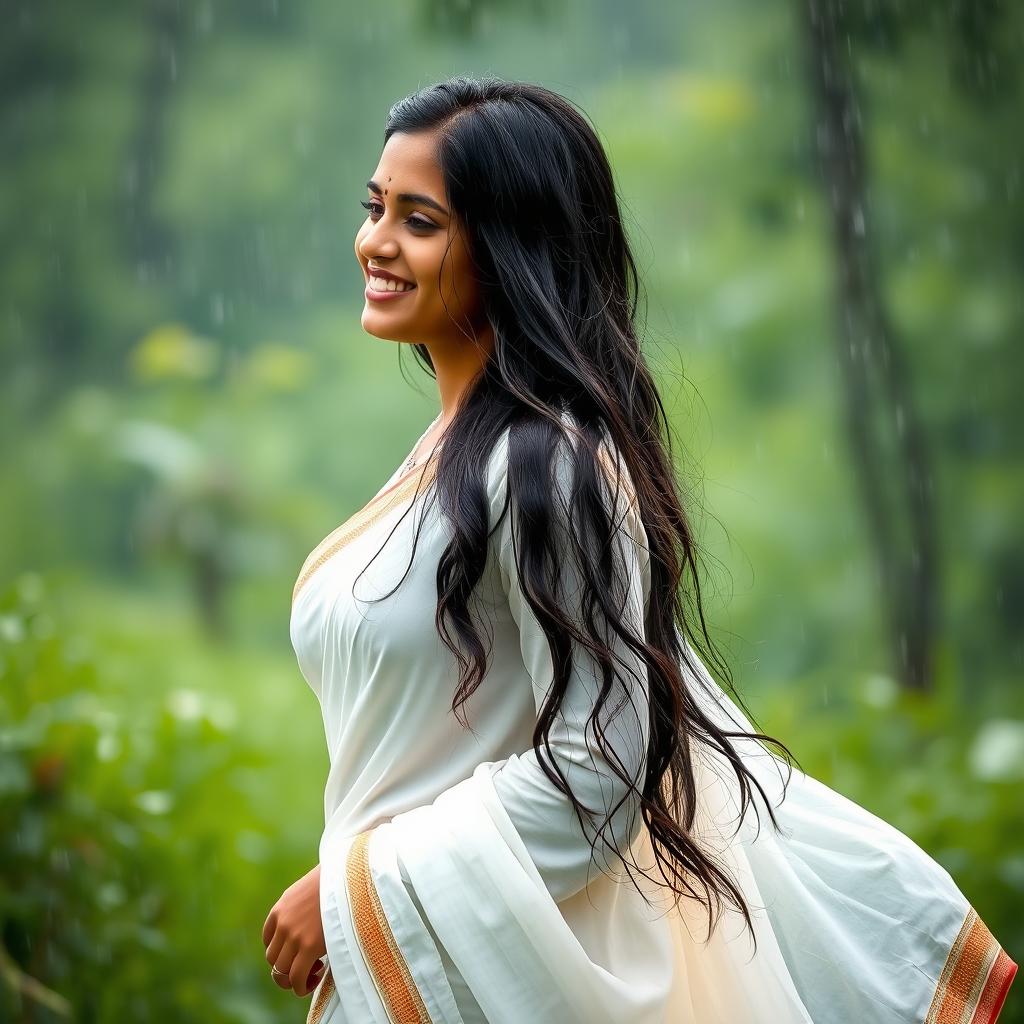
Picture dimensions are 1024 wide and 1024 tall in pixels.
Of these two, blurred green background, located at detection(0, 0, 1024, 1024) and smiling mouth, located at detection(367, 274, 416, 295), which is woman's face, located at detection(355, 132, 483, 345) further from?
blurred green background, located at detection(0, 0, 1024, 1024)

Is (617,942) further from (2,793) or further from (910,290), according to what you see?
(910,290)

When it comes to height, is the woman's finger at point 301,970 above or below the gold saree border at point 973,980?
above

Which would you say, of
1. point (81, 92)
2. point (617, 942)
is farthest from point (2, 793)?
point (81, 92)

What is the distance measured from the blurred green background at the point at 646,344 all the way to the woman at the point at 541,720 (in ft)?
5.62

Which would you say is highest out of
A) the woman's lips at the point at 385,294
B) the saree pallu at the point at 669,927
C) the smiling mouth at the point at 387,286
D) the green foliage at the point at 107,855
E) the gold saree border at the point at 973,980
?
the smiling mouth at the point at 387,286

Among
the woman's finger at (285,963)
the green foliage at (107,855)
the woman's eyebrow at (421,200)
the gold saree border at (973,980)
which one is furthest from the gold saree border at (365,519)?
the green foliage at (107,855)

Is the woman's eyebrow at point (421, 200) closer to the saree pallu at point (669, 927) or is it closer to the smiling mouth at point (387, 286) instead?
the smiling mouth at point (387, 286)

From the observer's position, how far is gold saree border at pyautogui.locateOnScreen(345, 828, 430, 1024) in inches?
46.6

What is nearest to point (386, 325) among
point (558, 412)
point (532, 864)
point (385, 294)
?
point (385, 294)

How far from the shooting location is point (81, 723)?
2.41 metres

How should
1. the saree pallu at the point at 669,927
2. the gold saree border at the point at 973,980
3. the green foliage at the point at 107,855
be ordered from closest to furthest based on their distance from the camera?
the saree pallu at the point at 669,927
the gold saree border at the point at 973,980
the green foliage at the point at 107,855

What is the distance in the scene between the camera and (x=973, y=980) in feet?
4.43

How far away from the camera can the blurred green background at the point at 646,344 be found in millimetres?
4289

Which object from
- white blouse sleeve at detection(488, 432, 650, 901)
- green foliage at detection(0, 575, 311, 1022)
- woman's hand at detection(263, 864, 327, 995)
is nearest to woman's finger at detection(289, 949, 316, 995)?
woman's hand at detection(263, 864, 327, 995)
